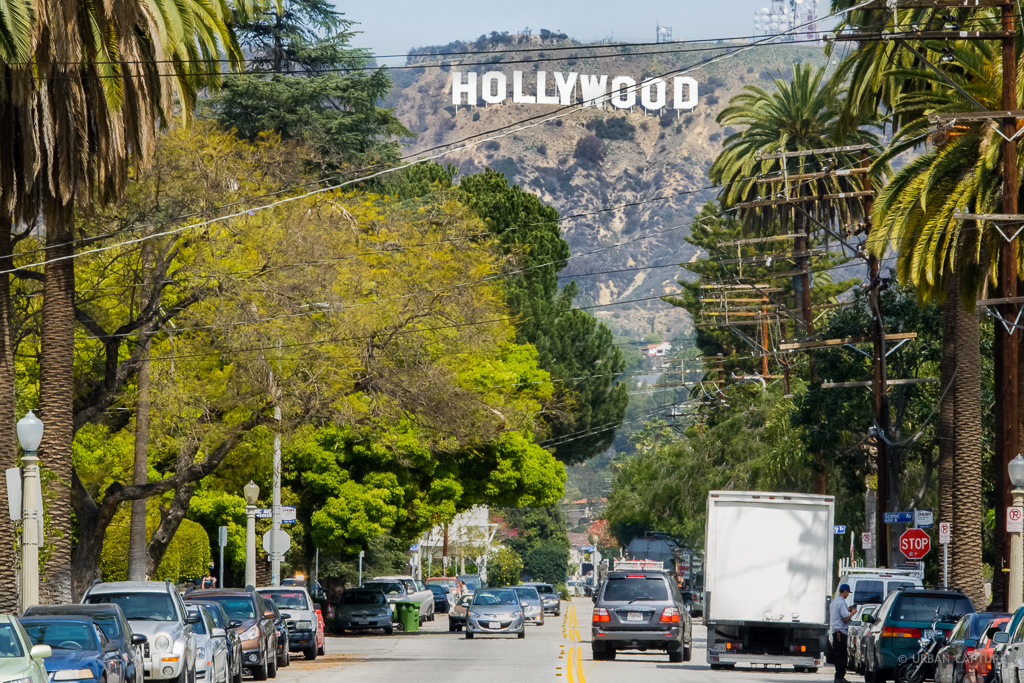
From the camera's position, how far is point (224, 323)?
111 ft

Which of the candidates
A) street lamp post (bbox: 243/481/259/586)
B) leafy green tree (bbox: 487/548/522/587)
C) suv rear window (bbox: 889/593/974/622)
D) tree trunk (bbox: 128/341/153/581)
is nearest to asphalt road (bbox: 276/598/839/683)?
street lamp post (bbox: 243/481/259/586)

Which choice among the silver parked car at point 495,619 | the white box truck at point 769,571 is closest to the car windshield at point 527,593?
the silver parked car at point 495,619

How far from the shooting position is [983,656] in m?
18.7

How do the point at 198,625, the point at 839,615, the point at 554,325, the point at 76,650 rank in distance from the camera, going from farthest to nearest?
the point at 554,325, the point at 839,615, the point at 198,625, the point at 76,650

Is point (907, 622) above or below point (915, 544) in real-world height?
above

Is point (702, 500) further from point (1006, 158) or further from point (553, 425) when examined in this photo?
point (1006, 158)

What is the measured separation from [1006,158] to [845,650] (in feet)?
30.1

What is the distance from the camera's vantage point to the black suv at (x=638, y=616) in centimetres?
3247

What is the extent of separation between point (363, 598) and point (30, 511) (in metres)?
28.0

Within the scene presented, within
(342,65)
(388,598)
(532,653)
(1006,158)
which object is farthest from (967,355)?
(342,65)

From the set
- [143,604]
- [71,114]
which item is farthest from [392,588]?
[143,604]

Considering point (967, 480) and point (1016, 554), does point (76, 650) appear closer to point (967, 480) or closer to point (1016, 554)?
point (1016, 554)

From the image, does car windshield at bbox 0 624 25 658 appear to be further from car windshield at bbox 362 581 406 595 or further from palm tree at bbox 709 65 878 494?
palm tree at bbox 709 65 878 494

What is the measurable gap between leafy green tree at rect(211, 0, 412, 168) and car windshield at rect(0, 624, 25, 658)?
43700mm
